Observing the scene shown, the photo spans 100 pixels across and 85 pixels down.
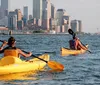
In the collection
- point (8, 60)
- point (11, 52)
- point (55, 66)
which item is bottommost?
point (55, 66)

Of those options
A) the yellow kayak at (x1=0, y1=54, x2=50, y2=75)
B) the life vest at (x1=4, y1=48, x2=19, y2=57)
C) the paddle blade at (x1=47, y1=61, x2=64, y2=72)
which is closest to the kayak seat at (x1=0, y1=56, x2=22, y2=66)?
the yellow kayak at (x1=0, y1=54, x2=50, y2=75)

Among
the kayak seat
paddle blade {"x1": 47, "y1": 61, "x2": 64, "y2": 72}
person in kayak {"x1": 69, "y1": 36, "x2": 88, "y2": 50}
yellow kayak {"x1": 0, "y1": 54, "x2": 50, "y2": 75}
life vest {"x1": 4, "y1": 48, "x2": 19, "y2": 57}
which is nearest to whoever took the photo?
yellow kayak {"x1": 0, "y1": 54, "x2": 50, "y2": 75}

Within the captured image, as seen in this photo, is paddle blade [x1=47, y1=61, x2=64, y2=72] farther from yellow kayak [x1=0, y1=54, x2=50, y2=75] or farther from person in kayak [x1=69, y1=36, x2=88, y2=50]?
person in kayak [x1=69, y1=36, x2=88, y2=50]

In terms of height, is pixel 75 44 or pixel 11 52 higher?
pixel 11 52

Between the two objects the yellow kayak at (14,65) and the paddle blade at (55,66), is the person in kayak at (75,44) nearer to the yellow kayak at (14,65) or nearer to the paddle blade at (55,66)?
the paddle blade at (55,66)

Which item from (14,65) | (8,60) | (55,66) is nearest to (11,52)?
(8,60)

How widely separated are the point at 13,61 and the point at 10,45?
779 millimetres

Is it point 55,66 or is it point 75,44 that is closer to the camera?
point 55,66

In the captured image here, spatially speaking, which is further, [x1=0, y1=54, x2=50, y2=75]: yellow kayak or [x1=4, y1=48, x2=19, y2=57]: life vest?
[x1=4, y1=48, x2=19, y2=57]: life vest

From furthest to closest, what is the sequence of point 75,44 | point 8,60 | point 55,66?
1. point 75,44
2. point 55,66
3. point 8,60

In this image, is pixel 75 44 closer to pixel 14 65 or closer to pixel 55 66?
pixel 55 66

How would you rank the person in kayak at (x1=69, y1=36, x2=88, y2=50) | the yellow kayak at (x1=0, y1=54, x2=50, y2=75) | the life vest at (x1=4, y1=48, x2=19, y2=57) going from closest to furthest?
the yellow kayak at (x1=0, y1=54, x2=50, y2=75) < the life vest at (x1=4, y1=48, x2=19, y2=57) < the person in kayak at (x1=69, y1=36, x2=88, y2=50)

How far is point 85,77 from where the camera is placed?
19672 millimetres

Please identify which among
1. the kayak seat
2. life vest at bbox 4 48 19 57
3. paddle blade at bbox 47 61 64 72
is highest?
life vest at bbox 4 48 19 57
